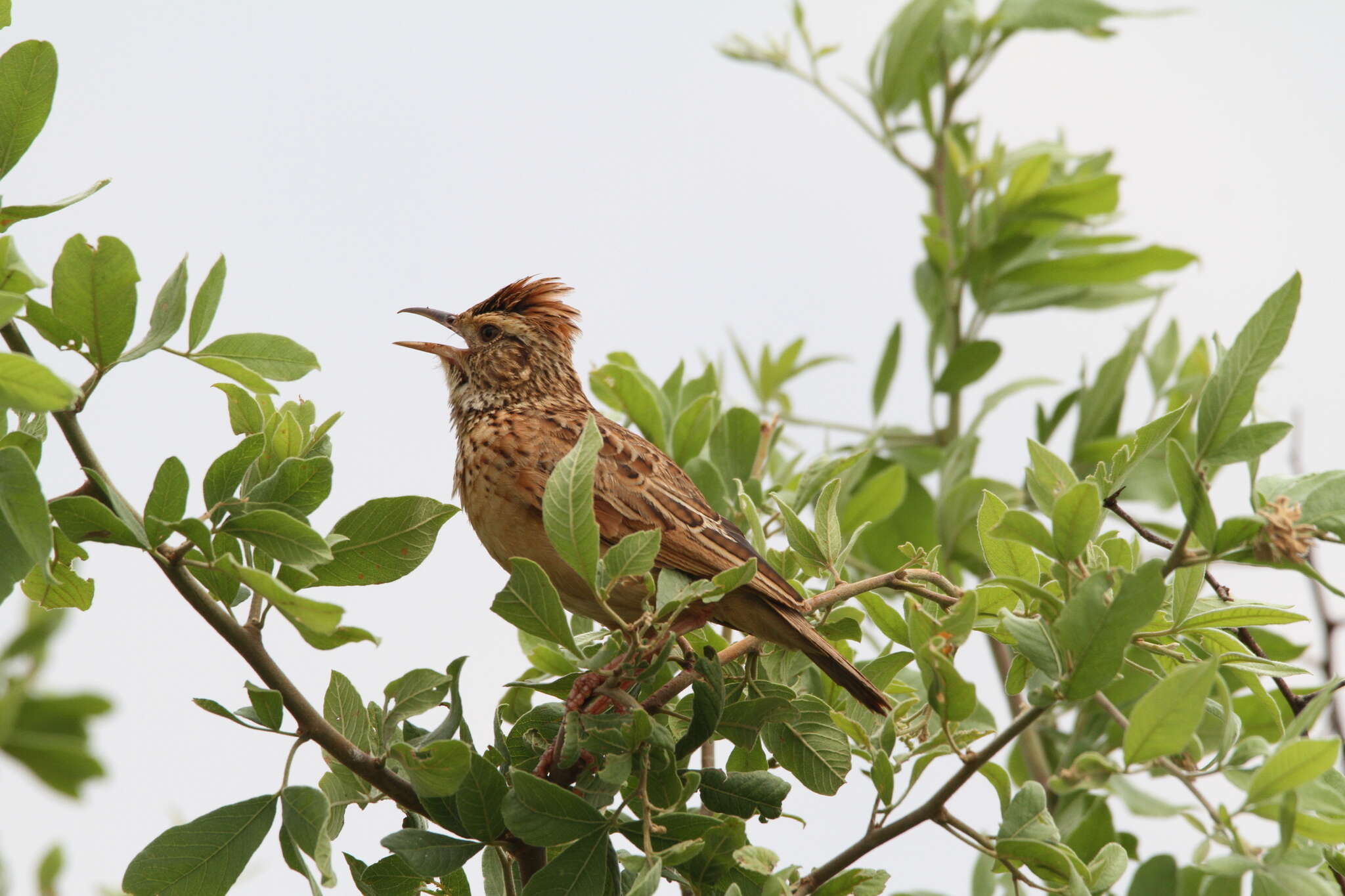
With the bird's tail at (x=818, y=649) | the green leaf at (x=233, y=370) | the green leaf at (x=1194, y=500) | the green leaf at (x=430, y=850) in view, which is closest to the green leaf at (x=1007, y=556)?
the green leaf at (x=1194, y=500)

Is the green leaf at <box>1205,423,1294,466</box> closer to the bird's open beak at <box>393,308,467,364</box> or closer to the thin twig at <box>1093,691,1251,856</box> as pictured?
the thin twig at <box>1093,691,1251,856</box>

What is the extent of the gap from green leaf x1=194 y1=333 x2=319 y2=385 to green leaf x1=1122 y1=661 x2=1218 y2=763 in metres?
1.78

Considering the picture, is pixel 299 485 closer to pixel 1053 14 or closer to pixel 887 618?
pixel 887 618

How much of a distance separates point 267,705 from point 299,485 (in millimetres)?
432

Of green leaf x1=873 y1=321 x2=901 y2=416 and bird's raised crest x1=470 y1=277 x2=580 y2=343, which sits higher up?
bird's raised crest x1=470 y1=277 x2=580 y2=343

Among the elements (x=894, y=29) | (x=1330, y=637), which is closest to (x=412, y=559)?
(x=1330, y=637)

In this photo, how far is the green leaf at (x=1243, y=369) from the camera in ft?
6.83

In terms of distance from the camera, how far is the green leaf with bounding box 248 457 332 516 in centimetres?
252

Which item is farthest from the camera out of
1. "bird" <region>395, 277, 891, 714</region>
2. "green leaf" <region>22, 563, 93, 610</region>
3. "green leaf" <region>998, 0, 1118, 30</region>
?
"green leaf" <region>998, 0, 1118, 30</region>

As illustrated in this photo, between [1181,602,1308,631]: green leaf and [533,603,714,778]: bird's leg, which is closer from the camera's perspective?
[1181,602,1308,631]: green leaf

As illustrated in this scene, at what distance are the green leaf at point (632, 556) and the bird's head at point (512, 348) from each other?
2.99m

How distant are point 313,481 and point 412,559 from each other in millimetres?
269

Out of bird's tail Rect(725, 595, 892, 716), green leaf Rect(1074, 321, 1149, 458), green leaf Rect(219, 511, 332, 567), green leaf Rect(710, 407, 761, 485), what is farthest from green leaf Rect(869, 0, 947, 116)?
green leaf Rect(219, 511, 332, 567)

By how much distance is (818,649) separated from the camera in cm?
348
